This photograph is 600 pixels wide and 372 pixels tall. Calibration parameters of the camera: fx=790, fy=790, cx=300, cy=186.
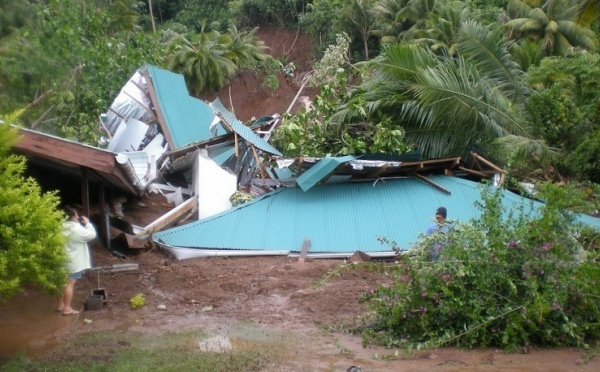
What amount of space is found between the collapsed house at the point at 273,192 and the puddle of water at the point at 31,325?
6.35ft

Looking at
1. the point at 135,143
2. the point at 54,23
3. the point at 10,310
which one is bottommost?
the point at 10,310

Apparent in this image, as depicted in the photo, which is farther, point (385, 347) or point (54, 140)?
point (54, 140)

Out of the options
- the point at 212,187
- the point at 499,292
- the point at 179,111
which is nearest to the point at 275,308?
the point at 499,292

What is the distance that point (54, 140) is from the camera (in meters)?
10.7

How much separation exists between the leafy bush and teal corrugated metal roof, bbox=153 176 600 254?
4.77 m

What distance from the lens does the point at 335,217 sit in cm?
1511

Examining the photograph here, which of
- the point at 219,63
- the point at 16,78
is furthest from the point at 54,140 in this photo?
the point at 219,63

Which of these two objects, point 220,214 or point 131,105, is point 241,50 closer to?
point 131,105

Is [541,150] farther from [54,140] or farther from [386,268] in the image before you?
[54,140]

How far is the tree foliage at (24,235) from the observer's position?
23.1 ft

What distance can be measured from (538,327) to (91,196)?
400 inches

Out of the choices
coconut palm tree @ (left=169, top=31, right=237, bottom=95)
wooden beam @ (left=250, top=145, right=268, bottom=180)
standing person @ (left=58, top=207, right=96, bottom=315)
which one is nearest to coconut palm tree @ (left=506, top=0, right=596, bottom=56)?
coconut palm tree @ (left=169, top=31, right=237, bottom=95)

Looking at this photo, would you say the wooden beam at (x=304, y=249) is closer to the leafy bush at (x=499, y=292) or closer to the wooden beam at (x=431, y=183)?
the wooden beam at (x=431, y=183)

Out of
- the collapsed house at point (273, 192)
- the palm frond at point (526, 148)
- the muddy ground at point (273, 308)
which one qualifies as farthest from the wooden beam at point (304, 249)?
the palm frond at point (526, 148)
